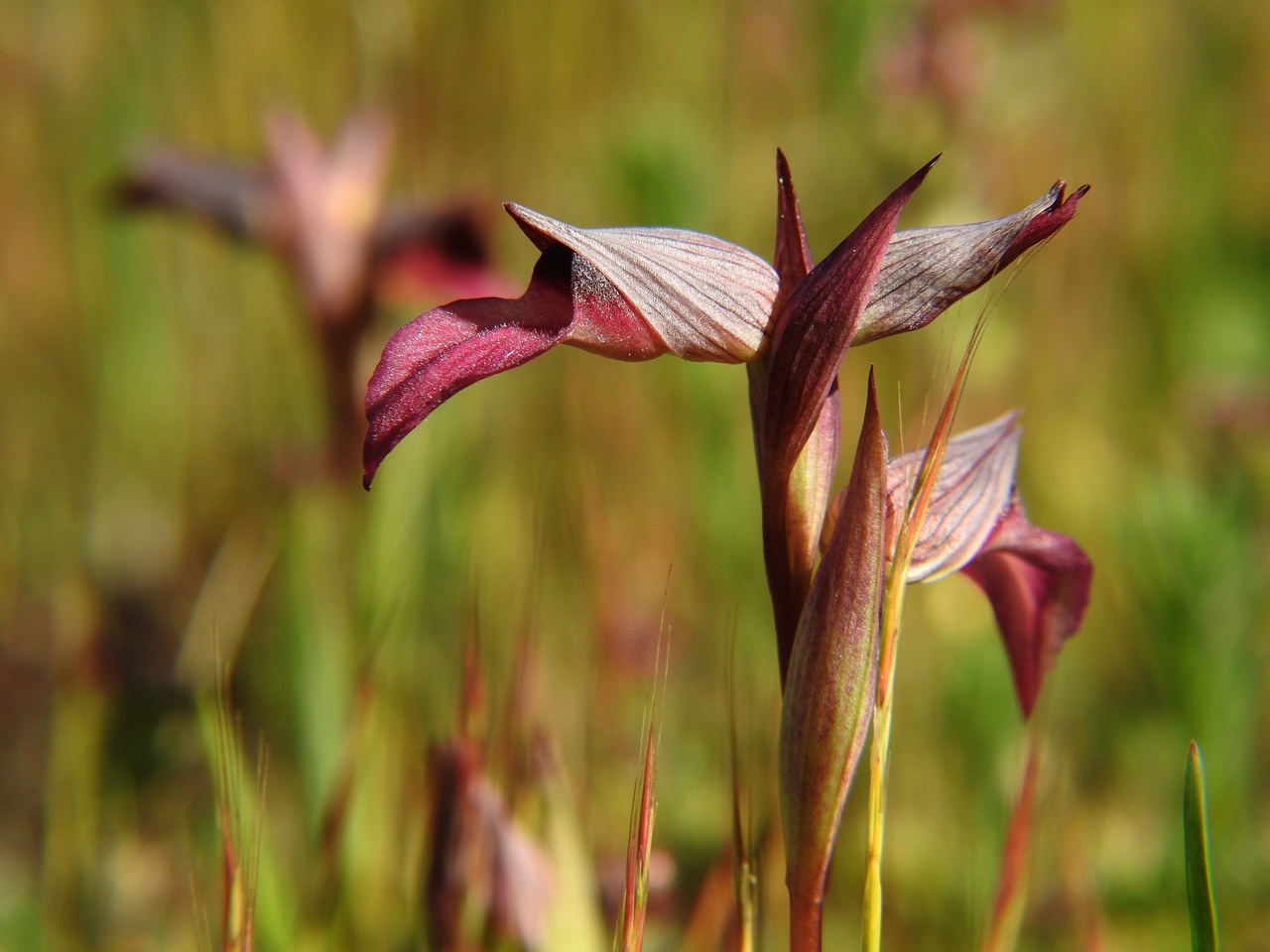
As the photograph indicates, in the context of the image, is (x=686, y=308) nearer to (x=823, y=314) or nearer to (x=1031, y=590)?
(x=823, y=314)

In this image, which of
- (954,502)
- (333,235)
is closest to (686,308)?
(954,502)

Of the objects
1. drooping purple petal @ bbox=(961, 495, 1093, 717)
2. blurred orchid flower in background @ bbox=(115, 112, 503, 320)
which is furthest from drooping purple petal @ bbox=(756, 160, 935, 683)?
blurred orchid flower in background @ bbox=(115, 112, 503, 320)

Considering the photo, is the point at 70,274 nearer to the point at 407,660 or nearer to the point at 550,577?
the point at 550,577

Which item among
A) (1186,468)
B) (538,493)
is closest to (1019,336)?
(1186,468)

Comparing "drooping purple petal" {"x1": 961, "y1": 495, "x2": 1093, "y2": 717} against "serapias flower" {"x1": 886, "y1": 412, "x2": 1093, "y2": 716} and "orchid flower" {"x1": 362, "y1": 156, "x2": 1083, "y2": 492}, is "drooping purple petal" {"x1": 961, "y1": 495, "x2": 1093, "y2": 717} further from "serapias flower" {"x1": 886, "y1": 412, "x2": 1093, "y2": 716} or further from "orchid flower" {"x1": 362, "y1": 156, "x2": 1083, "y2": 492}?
"orchid flower" {"x1": 362, "y1": 156, "x2": 1083, "y2": 492}

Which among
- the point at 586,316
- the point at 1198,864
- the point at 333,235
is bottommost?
the point at 1198,864

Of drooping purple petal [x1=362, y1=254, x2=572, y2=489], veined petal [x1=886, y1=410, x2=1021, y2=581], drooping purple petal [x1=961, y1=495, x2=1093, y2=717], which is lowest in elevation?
drooping purple petal [x1=961, y1=495, x2=1093, y2=717]

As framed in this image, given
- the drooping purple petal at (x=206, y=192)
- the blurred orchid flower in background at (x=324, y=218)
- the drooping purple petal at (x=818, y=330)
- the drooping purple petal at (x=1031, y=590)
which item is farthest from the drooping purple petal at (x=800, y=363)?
the drooping purple petal at (x=206, y=192)
